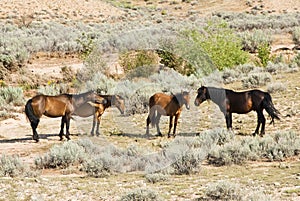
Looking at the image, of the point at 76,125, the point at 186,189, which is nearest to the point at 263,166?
the point at 186,189

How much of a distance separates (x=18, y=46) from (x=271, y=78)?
1437 centimetres

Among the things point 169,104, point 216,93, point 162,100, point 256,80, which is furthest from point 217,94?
point 256,80

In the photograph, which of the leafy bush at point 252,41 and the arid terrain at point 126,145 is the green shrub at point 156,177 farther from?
the leafy bush at point 252,41

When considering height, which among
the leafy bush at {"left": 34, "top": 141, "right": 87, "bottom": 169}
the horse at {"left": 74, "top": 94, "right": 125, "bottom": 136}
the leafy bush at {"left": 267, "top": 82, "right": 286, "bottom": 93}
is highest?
the leafy bush at {"left": 267, "top": 82, "right": 286, "bottom": 93}

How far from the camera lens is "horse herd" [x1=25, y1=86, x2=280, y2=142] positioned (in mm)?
12969

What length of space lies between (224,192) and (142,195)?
4.23ft

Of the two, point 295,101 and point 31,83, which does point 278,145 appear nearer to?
point 295,101

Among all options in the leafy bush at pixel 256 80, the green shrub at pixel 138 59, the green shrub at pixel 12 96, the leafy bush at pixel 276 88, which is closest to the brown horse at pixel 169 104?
the green shrub at pixel 138 59

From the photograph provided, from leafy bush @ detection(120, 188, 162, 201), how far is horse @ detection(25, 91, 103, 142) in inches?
223

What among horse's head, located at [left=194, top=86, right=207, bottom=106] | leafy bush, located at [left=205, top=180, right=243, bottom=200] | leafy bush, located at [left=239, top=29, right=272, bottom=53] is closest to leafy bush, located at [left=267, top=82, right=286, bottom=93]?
horse's head, located at [left=194, top=86, right=207, bottom=106]

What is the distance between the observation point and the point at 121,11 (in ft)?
195

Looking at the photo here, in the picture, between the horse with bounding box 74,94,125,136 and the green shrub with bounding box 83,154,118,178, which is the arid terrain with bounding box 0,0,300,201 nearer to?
the green shrub with bounding box 83,154,118,178

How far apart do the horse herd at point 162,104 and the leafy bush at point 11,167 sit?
2.87 m

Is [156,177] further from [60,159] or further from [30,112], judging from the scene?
[30,112]
